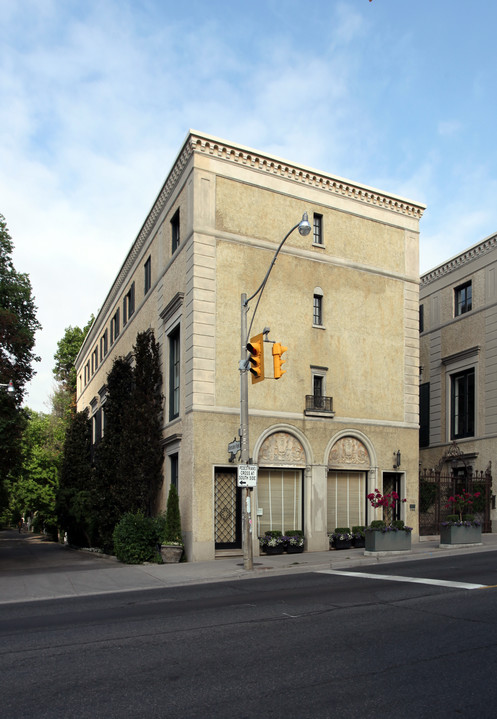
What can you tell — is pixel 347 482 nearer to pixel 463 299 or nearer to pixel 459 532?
pixel 459 532

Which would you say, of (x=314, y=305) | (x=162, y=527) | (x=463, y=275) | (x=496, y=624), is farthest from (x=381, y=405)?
(x=496, y=624)

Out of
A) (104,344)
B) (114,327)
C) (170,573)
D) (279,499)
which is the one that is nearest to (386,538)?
(279,499)

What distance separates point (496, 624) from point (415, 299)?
19.7 meters

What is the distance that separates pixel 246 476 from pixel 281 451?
5.12 m

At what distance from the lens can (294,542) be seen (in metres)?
22.2

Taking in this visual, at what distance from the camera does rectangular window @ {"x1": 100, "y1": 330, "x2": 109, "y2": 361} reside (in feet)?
138

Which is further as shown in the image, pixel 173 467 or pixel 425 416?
pixel 425 416

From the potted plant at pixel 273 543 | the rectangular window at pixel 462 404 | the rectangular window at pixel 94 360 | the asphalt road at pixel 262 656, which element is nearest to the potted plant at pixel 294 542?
the potted plant at pixel 273 543

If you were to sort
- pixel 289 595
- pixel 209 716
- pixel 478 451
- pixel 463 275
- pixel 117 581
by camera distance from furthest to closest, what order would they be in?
1. pixel 463 275
2. pixel 478 451
3. pixel 117 581
4. pixel 289 595
5. pixel 209 716

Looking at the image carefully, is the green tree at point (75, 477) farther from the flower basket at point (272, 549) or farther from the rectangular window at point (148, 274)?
the flower basket at point (272, 549)

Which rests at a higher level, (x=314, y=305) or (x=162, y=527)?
(x=314, y=305)

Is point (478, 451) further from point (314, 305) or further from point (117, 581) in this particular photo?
point (117, 581)

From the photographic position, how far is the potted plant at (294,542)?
22.1 metres

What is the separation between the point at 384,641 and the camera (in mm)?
8219
